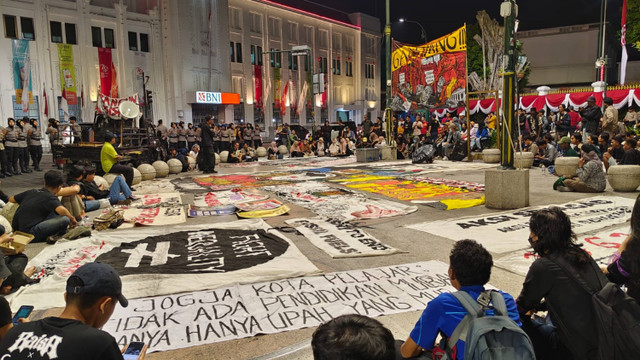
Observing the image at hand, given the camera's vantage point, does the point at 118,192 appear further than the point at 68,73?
No

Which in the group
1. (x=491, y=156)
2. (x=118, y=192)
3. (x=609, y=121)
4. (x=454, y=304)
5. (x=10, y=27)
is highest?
→ (x=10, y=27)

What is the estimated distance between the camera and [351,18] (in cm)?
5797

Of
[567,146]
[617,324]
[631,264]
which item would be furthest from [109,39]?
[617,324]

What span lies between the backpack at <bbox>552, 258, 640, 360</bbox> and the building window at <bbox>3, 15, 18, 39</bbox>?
3474cm

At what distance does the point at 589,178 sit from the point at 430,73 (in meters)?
12.1

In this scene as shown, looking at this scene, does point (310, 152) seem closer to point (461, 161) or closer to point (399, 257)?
point (461, 161)

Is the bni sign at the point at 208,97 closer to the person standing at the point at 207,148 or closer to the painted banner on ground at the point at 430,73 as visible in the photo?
the painted banner on ground at the point at 430,73

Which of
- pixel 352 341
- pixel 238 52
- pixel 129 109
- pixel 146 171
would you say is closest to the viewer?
pixel 352 341

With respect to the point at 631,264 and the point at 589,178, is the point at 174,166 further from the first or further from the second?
the point at 631,264

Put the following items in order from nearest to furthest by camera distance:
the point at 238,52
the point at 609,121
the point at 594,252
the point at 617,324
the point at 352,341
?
the point at 352,341 → the point at 617,324 → the point at 594,252 → the point at 609,121 → the point at 238,52

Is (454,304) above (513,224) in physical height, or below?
above

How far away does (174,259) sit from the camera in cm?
629

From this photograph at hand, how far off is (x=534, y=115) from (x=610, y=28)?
1921 inches

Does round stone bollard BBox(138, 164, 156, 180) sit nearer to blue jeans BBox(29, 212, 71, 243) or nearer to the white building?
blue jeans BBox(29, 212, 71, 243)
